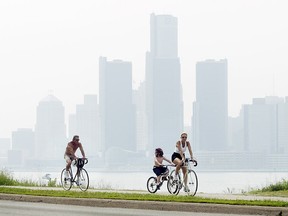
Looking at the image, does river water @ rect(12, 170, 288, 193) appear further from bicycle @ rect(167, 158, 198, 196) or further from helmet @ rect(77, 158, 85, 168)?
bicycle @ rect(167, 158, 198, 196)

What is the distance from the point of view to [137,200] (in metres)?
19.3

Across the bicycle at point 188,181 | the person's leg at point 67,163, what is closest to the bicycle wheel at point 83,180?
the person's leg at point 67,163

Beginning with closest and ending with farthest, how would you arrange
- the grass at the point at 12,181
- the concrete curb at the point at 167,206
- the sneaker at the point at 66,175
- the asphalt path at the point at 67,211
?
the concrete curb at the point at 167,206, the asphalt path at the point at 67,211, the sneaker at the point at 66,175, the grass at the point at 12,181

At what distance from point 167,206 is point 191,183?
3.29 meters

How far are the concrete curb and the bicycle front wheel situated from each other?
271cm

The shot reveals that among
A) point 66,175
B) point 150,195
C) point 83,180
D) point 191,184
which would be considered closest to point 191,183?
point 191,184

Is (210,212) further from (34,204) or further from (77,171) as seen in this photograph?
(77,171)

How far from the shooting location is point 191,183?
843 inches

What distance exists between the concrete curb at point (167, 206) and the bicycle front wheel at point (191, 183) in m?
2.71

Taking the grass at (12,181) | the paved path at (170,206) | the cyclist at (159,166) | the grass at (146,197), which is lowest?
the paved path at (170,206)

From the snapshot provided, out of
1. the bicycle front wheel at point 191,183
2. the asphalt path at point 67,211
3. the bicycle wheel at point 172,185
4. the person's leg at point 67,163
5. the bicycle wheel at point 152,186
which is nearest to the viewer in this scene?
the asphalt path at point 67,211

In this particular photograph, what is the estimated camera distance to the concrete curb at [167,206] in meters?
16.6

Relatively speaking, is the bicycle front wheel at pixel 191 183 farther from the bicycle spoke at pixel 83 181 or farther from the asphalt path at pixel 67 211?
the bicycle spoke at pixel 83 181

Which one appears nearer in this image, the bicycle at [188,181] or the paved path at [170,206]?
the paved path at [170,206]
